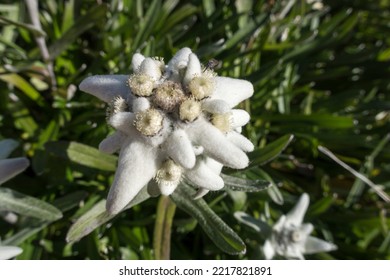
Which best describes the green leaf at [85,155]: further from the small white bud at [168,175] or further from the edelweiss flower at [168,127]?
the small white bud at [168,175]

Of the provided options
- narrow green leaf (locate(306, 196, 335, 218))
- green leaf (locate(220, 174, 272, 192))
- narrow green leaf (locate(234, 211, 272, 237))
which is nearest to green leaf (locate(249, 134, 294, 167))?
green leaf (locate(220, 174, 272, 192))

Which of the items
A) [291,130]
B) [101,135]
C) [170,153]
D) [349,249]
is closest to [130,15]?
[101,135]

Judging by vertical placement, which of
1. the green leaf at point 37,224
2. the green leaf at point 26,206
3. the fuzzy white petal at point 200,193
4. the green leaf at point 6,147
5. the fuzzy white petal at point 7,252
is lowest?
the green leaf at point 37,224

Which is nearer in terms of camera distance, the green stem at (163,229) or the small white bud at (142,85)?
the small white bud at (142,85)

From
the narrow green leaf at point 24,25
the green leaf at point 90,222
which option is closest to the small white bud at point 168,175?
the green leaf at point 90,222

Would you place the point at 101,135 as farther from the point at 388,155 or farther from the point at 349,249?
the point at 388,155

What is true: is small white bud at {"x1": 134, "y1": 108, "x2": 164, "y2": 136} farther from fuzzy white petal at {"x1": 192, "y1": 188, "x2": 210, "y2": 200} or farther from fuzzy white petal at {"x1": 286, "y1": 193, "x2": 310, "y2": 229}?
fuzzy white petal at {"x1": 286, "y1": 193, "x2": 310, "y2": 229}

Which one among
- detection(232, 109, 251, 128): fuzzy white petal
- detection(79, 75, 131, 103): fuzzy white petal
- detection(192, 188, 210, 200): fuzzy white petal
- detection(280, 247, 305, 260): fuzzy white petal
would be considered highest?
detection(79, 75, 131, 103): fuzzy white petal
